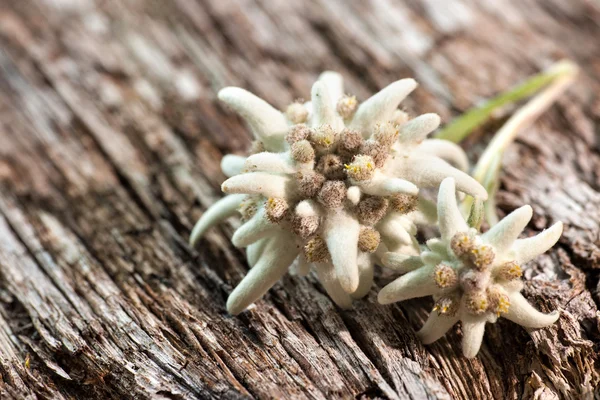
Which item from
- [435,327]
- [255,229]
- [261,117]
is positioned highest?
[261,117]

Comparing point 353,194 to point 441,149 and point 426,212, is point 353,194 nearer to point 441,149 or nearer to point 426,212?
point 426,212

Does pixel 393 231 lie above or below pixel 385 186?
below

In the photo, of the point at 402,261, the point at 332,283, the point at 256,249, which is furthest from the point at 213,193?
the point at 402,261

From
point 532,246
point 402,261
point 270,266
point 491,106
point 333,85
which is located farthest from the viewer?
point 491,106

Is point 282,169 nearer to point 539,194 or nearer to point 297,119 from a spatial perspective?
point 297,119

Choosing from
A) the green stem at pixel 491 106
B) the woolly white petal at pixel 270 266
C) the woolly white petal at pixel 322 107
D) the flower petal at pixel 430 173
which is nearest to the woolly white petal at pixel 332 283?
the woolly white petal at pixel 270 266

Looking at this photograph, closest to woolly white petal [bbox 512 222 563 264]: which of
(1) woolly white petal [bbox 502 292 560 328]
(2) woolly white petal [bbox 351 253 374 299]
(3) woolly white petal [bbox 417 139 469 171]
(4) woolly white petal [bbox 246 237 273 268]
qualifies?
(1) woolly white petal [bbox 502 292 560 328]

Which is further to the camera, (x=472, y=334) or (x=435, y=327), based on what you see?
(x=435, y=327)

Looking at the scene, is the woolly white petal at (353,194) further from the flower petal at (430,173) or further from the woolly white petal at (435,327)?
the woolly white petal at (435,327)
